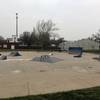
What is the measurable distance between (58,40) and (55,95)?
11501 cm

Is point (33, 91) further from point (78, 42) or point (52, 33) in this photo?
point (78, 42)

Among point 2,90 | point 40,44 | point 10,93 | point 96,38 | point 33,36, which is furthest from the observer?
point 96,38

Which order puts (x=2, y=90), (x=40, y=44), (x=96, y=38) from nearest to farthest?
(x=2, y=90) → (x=40, y=44) → (x=96, y=38)

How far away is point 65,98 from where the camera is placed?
30.5ft

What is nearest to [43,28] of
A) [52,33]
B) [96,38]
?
[52,33]

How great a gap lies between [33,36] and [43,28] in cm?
705

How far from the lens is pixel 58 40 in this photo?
409ft

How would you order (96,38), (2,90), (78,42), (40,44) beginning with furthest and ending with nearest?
(78,42) → (96,38) → (40,44) → (2,90)

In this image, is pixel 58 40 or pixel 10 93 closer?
pixel 10 93

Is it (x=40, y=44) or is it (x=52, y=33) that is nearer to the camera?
(x=40, y=44)

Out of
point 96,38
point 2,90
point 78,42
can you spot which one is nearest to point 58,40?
point 78,42

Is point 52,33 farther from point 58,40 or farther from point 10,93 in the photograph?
point 10,93

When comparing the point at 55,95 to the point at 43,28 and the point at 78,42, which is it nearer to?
the point at 43,28

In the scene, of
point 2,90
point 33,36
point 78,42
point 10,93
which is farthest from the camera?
point 78,42
